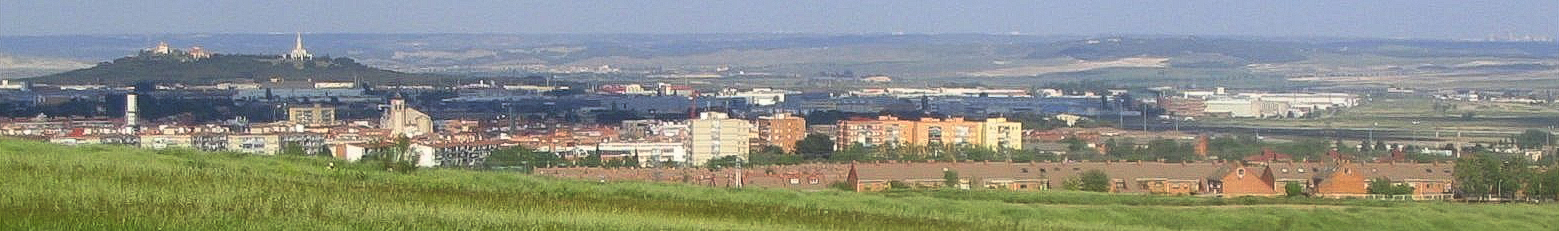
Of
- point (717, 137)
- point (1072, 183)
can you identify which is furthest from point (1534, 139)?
point (1072, 183)

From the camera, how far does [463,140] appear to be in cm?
3494

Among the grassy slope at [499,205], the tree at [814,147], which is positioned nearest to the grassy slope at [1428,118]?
the tree at [814,147]

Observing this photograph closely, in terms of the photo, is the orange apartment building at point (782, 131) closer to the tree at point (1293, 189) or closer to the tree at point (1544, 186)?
the tree at point (1293, 189)

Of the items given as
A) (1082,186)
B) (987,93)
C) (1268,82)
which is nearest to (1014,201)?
(1082,186)

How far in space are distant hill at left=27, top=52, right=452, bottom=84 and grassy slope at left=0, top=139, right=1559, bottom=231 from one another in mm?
38381

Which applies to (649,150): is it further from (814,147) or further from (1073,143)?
(1073,143)

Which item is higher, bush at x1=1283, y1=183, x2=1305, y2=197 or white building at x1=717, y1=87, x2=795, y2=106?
white building at x1=717, y1=87, x2=795, y2=106

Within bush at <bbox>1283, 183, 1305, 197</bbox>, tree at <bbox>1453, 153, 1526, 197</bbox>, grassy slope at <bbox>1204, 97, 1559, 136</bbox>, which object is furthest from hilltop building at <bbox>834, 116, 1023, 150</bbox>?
bush at <bbox>1283, 183, 1305, 197</bbox>

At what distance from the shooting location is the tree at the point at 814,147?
36688 millimetres

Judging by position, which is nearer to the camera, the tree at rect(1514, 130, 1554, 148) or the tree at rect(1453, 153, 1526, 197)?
the tree at rect(1453, 153, 1526, 197)

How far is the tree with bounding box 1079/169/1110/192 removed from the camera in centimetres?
2700

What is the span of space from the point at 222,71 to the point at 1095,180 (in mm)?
33962

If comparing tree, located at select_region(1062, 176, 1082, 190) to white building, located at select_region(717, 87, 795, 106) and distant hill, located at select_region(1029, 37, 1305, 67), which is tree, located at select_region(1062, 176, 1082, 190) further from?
distant hill, located at select_region(1029, 37, 1305, 67)

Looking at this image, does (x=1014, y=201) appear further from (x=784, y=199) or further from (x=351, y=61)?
(x=351, y=61)
